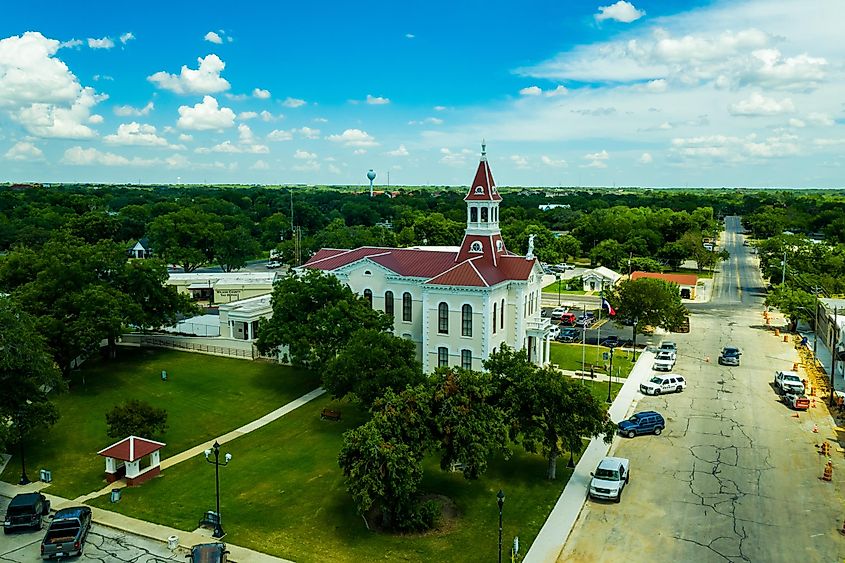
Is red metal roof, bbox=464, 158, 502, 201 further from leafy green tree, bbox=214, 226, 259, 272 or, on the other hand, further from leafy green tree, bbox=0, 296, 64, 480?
leafy green tree, bbox=214, 226, 259, 272

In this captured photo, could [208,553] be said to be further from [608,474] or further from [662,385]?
[662,385]

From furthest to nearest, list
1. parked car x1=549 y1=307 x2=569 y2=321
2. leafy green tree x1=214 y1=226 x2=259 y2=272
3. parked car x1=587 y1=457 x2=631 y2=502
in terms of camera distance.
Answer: leafy green tree x1=214 y1=226 x2=259 y2=272 < parked car x1=549 y1=307 x2=569 y2=321 < parked car x1=587 y1=457 x2=631 y2=502

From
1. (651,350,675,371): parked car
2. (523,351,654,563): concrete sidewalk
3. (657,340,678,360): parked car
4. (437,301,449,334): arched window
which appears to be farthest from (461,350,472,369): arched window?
(657,340,678,360): parked car

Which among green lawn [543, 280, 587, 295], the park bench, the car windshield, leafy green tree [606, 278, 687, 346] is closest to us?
the car windshield

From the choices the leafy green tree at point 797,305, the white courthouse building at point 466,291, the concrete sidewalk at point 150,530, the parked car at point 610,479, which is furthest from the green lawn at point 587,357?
the concrete sidewalk at point 150,530

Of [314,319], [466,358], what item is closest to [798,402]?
[466,358]

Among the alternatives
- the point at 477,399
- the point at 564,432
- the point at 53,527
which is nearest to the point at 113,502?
the point at 53,527
